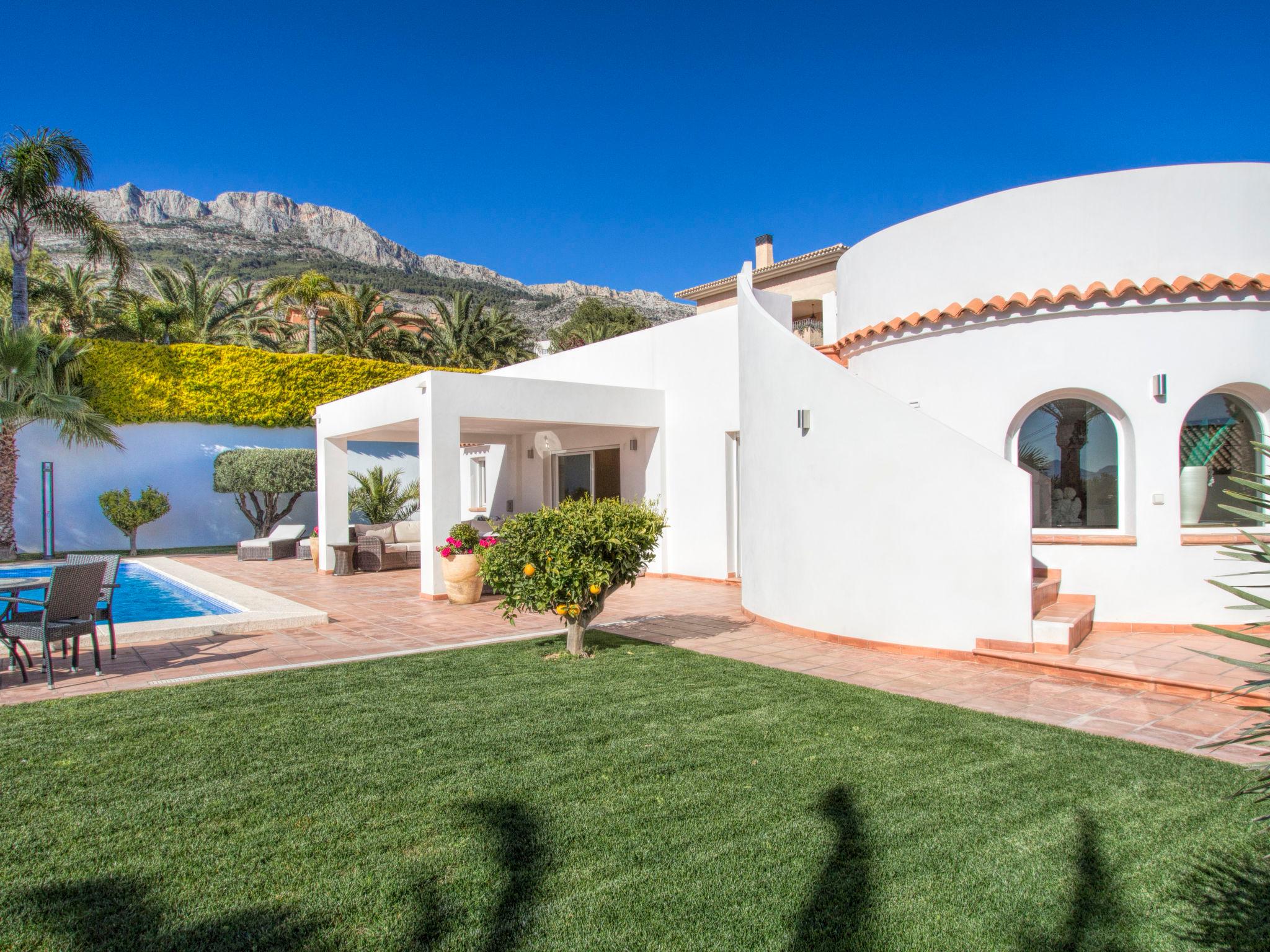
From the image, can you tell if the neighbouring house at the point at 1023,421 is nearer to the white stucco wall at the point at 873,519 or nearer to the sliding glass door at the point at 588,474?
the white stucco wall at the point at 873,519

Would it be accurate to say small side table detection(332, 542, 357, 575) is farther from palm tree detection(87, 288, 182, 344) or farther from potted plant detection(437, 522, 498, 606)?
palm tree detection(87, 288, 182, 344)

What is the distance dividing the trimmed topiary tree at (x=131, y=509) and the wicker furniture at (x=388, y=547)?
25.5 feet

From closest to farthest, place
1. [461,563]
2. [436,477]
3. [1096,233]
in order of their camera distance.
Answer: [1096,233] < [461,563] < [436,477]

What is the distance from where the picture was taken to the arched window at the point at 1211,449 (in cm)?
892

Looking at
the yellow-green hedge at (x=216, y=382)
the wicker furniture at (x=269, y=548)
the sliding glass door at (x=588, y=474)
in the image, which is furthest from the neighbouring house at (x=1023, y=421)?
the yellow-green hedge at (x=216, y=382)

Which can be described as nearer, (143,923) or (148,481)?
(143,923)

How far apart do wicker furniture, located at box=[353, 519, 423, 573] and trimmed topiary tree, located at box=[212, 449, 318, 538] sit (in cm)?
630

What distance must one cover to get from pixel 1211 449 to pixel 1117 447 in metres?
1.00

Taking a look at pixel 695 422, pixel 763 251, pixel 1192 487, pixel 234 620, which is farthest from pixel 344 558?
pixel 763 251

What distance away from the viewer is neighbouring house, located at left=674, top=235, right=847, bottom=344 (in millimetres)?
29344

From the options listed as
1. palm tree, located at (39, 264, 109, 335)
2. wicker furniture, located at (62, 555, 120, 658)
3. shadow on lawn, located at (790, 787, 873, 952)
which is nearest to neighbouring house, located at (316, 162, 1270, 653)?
shadow on lawn, located at (790, 787, 873, 952)

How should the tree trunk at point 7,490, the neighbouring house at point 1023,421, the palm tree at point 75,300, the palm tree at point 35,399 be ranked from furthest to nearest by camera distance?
the palm tree at point 75,300
the tree trunk at point 7,490
the palm tree at point 35,399
the neighbouring house at point 1023,421

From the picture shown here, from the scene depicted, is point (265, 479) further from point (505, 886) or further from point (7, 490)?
point (505, 886)

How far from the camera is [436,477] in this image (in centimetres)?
1225
